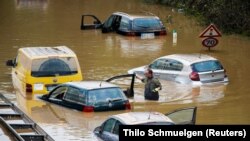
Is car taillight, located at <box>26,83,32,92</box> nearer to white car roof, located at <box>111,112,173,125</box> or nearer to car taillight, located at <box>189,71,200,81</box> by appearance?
car taillight, located at <box>189,71,200,81</box>

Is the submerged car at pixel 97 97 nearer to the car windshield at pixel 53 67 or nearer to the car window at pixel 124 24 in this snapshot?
the car windshield at pixel 53 67

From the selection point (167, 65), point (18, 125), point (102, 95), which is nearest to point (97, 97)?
point (102, 95)

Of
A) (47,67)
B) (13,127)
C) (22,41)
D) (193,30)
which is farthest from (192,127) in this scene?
(193,30)

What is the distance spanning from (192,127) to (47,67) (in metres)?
12.7

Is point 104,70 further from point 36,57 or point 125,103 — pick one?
point 125,103

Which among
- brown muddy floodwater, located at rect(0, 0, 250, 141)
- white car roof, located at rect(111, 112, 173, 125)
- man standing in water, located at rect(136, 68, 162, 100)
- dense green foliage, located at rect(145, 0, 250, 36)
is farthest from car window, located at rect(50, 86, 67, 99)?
dense green foliage, located at rect(145, 0, 250, 36)

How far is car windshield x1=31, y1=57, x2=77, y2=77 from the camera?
24.7 meters

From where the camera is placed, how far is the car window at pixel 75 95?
21859 mm

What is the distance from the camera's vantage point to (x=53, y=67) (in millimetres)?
24812

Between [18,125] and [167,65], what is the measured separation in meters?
9.44

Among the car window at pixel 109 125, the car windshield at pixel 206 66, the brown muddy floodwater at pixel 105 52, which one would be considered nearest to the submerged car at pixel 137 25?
the brown muddy floodwater at pixel 105 52

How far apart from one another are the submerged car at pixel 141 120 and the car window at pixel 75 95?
364cm

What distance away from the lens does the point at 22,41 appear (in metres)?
38.8

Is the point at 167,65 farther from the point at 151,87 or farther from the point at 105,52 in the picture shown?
the point at 105,52
